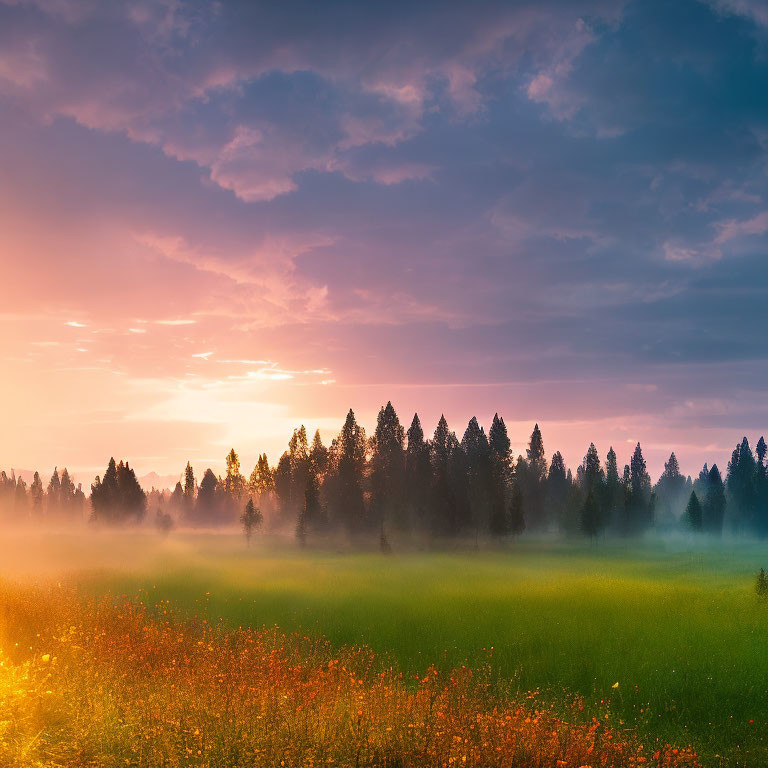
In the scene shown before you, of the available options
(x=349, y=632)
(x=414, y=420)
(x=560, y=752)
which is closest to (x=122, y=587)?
(x=349, y=632)

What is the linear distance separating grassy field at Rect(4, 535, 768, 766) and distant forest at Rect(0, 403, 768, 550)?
2420 cm

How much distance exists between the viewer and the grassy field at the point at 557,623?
14.3 meters

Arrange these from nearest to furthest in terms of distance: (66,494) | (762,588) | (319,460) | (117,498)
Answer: (762,588) < (319,460) < (117,498) < (66,494)

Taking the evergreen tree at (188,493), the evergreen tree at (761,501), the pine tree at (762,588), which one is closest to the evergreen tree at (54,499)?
the evergreen tree at (188,493)

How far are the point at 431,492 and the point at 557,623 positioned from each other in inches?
1873

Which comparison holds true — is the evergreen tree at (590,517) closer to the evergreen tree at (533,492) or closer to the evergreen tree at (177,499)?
the evergreen tree at (533,492)

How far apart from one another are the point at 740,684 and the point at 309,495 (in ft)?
187

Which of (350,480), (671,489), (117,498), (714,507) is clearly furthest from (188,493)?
(671,489)

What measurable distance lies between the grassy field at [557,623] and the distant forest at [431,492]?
2420cm

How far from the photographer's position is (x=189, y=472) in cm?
13375

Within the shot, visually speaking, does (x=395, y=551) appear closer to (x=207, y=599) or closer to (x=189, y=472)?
(x=207, y=599)

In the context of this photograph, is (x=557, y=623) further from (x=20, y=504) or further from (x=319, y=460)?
(x=20, y=504)

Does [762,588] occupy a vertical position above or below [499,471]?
below

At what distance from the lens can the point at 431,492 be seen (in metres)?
68.6
